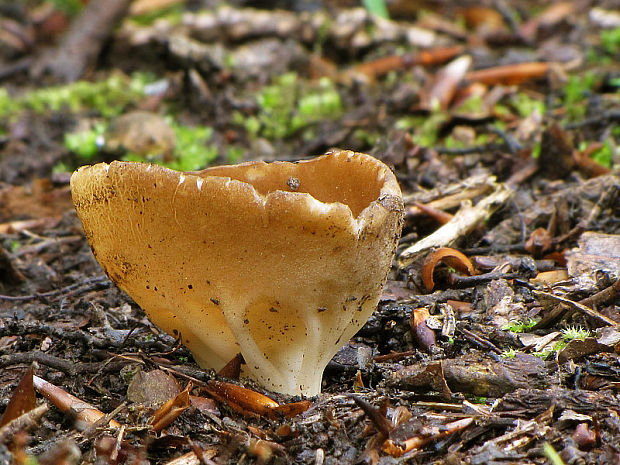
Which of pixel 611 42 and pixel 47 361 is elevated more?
pixel 47 361

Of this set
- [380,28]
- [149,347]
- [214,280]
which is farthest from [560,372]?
[380,28]

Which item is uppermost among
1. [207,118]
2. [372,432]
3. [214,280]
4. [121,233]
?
[121,233]

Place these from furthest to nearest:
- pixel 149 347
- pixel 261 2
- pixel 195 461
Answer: pixel 261 2 → pixel 149 347 → pixel 195 461

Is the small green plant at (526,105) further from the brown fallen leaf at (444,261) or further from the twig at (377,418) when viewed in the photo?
the twig at (377,418)

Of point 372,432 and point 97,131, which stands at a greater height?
point 372,432

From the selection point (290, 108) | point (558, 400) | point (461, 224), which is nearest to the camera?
point (558, 400)

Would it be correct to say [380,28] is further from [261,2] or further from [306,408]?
[306,408]

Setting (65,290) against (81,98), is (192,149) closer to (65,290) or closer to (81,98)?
(81,98)

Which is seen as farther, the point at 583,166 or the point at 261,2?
the point at 261,2

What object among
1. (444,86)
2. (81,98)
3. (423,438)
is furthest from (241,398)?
(81,98)
